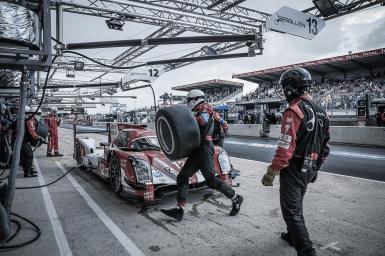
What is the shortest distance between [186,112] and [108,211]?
199 centimetres

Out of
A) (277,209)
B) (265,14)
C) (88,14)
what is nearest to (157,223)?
(277,209)

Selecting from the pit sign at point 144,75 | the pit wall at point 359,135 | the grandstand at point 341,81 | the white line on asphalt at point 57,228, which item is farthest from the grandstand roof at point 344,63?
the white line on asphalt at point 57,228

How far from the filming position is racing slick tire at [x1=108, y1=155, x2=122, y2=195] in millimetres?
5137

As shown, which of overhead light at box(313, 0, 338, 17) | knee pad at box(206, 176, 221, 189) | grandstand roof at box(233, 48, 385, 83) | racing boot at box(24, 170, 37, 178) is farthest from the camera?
grandstand roof at box(233, 48, 385, 83)

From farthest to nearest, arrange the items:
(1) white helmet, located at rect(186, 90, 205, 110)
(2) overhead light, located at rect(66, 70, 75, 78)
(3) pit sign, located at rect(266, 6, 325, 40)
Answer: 1. (2) overhead light, located at rect(66, 70, 75, 78)
2. (3) pit sign, located at rect(266, 6, 325, 40)
3. (1) white helmet, located at rect(186, 90, 205, 110)

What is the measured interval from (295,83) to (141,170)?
8.47 ft

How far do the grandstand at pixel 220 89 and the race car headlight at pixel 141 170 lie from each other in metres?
43.0

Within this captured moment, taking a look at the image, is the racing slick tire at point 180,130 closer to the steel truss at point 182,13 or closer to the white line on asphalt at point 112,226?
the white line on asphalt at point 112,226

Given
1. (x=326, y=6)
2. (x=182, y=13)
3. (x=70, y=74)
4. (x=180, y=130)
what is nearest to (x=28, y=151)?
(x=180, y=130)

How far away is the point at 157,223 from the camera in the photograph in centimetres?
394

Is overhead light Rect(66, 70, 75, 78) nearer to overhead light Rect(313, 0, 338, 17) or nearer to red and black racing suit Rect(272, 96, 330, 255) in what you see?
overhead light Rect(313, 0, 338, 17)

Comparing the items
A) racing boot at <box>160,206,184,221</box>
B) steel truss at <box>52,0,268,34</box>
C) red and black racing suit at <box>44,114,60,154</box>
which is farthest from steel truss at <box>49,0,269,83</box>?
racing boot at <box>160,206,184,221</box>

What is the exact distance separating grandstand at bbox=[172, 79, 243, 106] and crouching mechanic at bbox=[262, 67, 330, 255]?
44.6 metres

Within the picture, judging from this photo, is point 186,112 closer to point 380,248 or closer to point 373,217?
point 380,248
